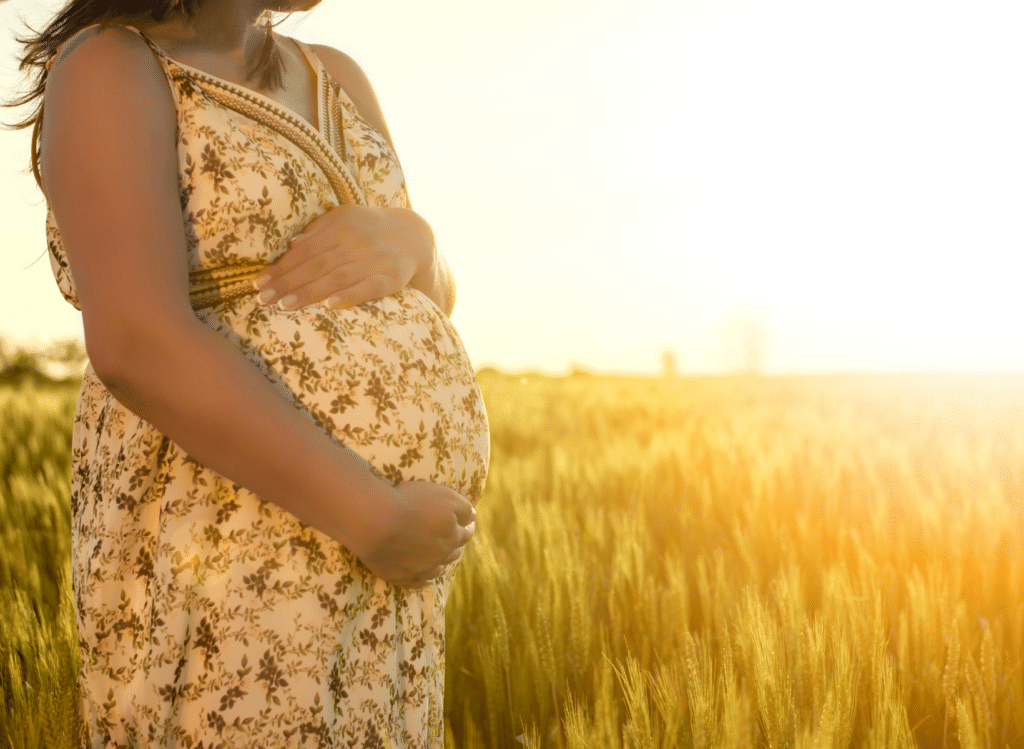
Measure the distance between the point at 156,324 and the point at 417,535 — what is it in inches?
15.0

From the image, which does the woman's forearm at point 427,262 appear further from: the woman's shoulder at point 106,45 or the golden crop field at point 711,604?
the golden crop field at point 711,604

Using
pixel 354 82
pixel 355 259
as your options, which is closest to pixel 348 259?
pixel 355 259

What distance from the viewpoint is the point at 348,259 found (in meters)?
1.02

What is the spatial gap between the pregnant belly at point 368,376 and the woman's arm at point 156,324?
0.06 metres

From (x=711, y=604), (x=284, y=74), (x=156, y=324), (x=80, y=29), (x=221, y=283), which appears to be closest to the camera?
(x=156, y=324)

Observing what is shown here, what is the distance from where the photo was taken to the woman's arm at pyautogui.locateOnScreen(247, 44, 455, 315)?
3.24 feet

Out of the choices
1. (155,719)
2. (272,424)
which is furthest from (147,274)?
(155,719)

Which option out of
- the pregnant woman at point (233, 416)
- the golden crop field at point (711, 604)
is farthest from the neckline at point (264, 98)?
the golden crop field at point (711, 604)

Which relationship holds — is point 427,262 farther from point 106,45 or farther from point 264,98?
point 106,45

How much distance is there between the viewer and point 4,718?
134 centimetres

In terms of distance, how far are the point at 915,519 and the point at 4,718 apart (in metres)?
2.30

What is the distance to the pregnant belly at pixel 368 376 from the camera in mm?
951

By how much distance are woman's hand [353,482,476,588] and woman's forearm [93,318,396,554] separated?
0.06 ft

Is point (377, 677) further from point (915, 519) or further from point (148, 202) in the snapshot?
point (915, 519)
